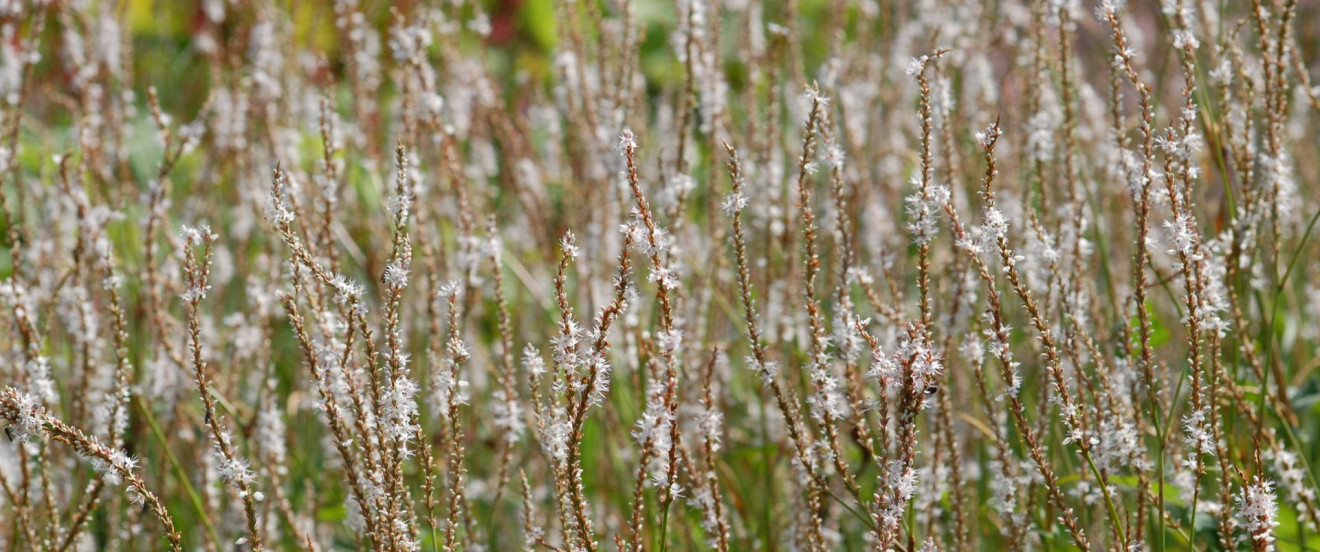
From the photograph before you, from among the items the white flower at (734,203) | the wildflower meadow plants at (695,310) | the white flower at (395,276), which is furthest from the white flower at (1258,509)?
the white flower at (395,276)

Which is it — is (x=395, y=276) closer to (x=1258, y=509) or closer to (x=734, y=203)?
(x=734, y=203)

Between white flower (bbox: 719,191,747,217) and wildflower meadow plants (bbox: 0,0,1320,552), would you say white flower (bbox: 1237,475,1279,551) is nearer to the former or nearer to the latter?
wildflower meadow plants (bbox: 0,0,1320,552)

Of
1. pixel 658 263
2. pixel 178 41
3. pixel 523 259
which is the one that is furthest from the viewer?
pixel 178 41

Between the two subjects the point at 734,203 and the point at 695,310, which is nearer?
the point at 734,203

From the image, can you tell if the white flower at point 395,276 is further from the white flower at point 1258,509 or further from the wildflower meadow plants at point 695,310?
the white flower at point 1258,509

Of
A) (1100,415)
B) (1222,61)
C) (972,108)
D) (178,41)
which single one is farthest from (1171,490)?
(178,41)

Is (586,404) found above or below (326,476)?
below

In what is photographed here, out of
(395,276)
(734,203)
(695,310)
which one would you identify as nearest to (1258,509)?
(734,203)

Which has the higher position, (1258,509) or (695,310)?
(695,310)

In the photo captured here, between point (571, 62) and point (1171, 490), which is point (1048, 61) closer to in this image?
point (1171, 490)
